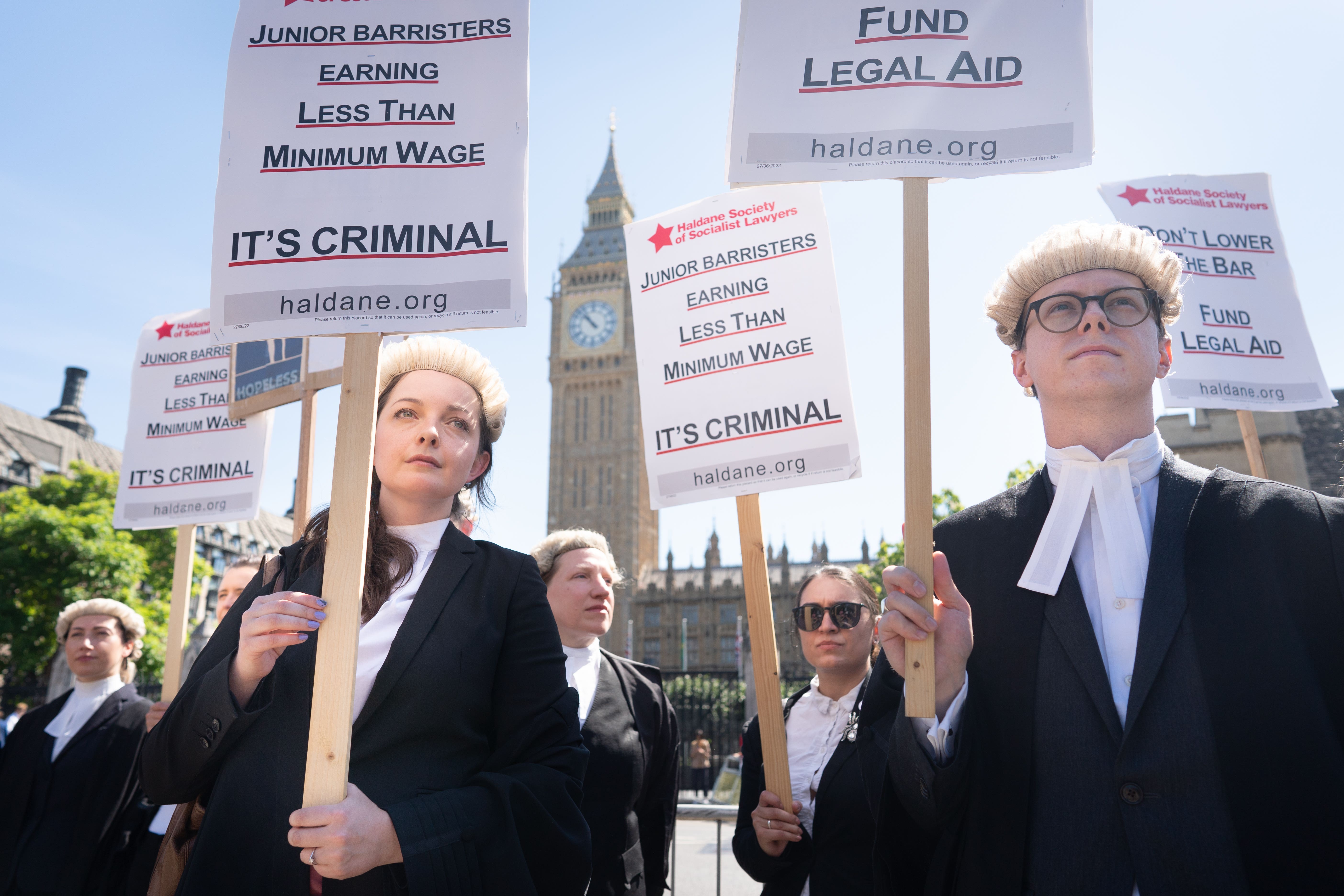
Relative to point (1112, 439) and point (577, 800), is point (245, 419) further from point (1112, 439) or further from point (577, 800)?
point (1112, 439)

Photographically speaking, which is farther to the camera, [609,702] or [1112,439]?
[609,702]

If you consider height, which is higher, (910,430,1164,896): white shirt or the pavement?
(910,430,1164,896): white shirt

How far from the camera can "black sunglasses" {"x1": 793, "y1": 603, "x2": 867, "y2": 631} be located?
3334 mm

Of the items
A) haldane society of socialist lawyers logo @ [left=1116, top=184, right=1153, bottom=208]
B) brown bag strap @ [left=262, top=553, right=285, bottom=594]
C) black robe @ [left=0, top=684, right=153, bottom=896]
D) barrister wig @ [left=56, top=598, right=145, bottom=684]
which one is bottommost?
black robe @ [left=0, top=684, right=153, bottom=896]

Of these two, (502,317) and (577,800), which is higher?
(502,317)

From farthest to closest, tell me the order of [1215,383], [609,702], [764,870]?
[1215,383], [609,702], [764,870]

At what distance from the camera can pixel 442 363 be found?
6.94ft

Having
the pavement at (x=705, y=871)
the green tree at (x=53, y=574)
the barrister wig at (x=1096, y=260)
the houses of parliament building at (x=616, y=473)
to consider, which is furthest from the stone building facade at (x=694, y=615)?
the barrister wig at (x=1096, y=260)

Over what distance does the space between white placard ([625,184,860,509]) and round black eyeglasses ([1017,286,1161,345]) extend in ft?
3.83

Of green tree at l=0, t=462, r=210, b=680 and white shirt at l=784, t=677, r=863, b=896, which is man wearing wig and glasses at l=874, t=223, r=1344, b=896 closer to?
white shirt at l=784, t=677, r=863, b=896

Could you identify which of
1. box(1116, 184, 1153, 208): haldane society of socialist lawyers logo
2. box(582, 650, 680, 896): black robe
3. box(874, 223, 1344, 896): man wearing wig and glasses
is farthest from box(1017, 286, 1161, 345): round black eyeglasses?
box(1116, 184, 1153, 208): haldane society of socialist lawyers logo

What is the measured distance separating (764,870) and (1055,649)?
1571 millimetres

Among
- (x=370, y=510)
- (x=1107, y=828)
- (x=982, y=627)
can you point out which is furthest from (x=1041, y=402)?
(x=370, y=510)

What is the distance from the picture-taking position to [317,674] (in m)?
1.62
